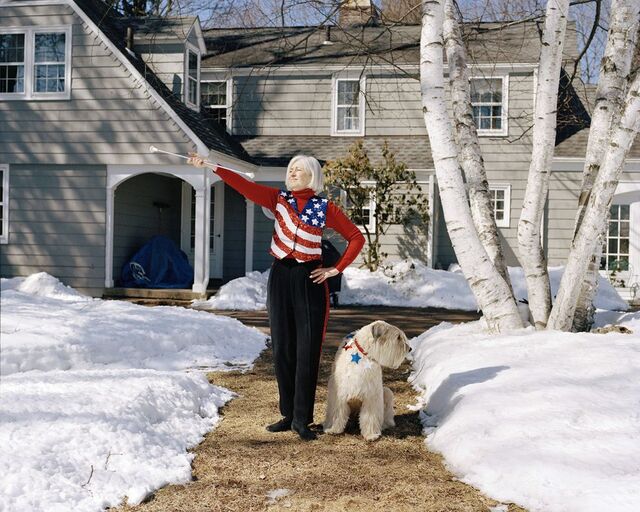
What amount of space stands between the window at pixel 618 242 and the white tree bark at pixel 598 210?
1091 cm

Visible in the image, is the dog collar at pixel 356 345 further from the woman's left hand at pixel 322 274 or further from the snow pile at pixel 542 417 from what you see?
the snow pile at pixel 542 417

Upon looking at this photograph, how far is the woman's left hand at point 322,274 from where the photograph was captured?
4730 mm

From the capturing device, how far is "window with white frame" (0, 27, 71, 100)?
14734 millimetres

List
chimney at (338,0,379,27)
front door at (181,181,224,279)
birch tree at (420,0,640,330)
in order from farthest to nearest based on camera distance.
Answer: front door at (181,181,224,279) < chimney at (338,0,379,27) < birch tree at (420,0,640,330)

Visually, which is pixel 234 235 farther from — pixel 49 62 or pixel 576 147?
pixel 576 147

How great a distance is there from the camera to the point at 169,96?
15531 millimetres

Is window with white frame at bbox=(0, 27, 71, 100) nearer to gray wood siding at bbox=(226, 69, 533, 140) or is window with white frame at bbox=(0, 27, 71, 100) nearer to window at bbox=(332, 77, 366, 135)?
gray wood siding at bbox=(226, 69, 533, 140)

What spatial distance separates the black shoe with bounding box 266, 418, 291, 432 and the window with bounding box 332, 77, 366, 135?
13.4 m

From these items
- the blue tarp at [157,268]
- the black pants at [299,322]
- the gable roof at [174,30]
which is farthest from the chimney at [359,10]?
the blue tarp at [157,268]

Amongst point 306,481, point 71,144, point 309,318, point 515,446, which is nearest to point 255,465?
point 306,481

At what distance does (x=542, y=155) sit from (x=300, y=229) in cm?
331

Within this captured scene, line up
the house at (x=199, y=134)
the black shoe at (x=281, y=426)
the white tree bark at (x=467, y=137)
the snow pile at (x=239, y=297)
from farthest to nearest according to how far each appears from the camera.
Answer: the house at (x=199, y=134), the snow pile at (x=239, y=297), the white tree bark at (x=467, y=137), the black shoe at (x=281, y=426)

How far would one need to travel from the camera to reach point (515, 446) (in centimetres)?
392

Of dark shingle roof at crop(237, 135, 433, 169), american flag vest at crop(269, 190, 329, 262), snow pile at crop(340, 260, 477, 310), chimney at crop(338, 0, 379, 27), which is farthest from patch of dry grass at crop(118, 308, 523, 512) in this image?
dark shingle roof at crop(237, 135, 433, 169)
